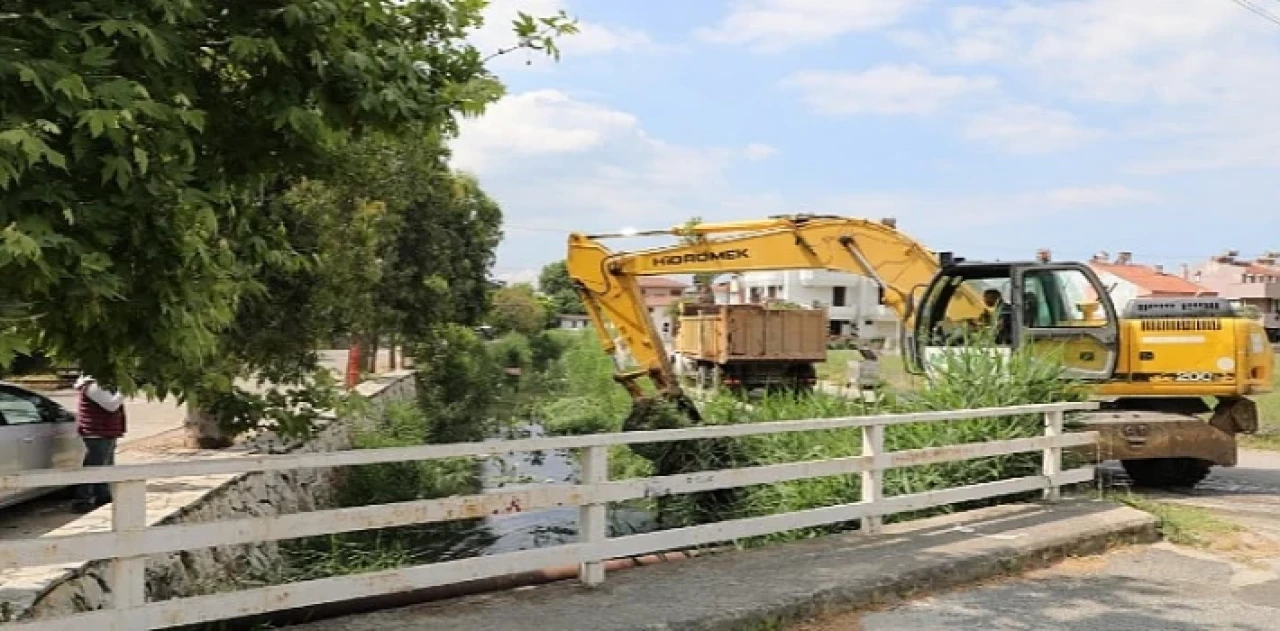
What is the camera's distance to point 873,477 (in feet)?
26.0

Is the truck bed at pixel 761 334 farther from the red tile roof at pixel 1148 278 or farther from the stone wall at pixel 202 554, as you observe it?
the red tile roof at pixel 1148 278

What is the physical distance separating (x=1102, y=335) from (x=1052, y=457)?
3.61m

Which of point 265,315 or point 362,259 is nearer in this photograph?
point 265,315

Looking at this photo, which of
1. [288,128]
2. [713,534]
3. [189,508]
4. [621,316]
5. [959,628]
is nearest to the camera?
[288,128]

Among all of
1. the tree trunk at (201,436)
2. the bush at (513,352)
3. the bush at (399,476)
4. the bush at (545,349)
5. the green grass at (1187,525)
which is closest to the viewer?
the green grass at (1187,525)

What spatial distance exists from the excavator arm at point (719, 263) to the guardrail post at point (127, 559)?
9763 mm

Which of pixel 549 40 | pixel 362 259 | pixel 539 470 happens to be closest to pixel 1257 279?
pixel 539 470

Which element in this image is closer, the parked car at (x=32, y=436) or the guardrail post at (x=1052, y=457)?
the guardrail post at (x=1052, y=457)

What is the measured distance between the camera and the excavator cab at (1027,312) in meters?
12.5

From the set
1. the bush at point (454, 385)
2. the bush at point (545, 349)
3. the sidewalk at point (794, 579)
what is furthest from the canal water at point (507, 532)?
the bush at point (545, 349)

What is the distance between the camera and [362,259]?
14.3 meters

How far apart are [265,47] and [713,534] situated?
412cm

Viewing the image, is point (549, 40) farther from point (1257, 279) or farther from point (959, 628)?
point (1257, 279)

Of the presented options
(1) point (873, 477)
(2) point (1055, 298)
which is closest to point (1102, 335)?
(2) point (1055, 298)
